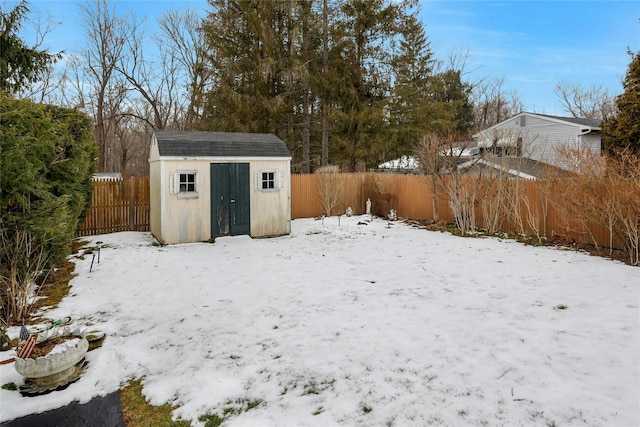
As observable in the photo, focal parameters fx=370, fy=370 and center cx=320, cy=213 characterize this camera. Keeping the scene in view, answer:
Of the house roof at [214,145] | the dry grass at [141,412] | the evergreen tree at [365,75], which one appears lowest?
the dry grass at [141,412]

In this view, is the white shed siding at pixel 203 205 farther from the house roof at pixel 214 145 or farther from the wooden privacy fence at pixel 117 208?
the wooden privacy fence at pixel 117 208

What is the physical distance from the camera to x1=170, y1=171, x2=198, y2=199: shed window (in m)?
8.82

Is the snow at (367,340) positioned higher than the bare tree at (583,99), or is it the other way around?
the bare tree at (583,99)

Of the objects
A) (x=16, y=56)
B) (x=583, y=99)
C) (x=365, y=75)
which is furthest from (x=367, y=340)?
(x=583, y=99)

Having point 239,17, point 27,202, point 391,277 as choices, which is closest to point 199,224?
point 27,202

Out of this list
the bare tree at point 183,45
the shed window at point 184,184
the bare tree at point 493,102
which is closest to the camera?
the shed window at point 184,184

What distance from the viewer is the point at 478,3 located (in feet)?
38.4

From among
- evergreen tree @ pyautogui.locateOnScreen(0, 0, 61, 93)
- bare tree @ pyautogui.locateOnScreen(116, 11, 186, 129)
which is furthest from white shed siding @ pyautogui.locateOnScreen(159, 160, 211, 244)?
bare tree @ pyautogui.locateOnScreen(116, 11, 186, 129)

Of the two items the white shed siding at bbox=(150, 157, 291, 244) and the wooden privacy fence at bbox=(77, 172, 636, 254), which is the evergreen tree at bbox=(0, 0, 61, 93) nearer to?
the wooden privacy fence at bbox=(77, 172, 636, 254)

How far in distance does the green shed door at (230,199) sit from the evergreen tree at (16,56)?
602 centimetres

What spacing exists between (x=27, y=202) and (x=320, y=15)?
625 inches

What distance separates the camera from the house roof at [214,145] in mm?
8875

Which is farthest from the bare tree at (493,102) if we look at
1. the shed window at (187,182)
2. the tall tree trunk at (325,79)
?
the shed window at (187,182)

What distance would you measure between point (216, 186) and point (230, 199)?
49 cm
